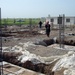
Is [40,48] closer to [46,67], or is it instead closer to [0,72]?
[46,67]

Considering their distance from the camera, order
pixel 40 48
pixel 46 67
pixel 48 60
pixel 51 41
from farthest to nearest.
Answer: pixel 51 41
pixel 40 48
pixel 48 60
pixel 46 67

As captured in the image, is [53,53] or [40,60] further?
[53,53]

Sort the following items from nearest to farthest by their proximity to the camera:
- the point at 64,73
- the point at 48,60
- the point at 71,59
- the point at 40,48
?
the point at 64,73 → the point at 71,59 → the point at 48,60 → the point at 40,48

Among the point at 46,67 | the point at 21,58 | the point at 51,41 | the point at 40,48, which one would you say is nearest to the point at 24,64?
the point at 21,58

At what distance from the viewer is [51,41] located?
61.3 feet

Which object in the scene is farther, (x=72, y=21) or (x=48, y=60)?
(x=72, y=21)

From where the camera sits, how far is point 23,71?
30.0 feet

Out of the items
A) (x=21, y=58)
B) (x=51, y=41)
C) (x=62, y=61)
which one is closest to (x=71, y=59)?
(x=62, y=61)

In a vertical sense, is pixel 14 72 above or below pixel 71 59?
below

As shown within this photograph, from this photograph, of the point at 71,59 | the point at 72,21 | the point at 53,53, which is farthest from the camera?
the point at 72,21

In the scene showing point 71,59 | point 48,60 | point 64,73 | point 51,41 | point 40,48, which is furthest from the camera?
point 51,41

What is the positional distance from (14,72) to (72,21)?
4563cm

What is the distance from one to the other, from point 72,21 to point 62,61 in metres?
45.1

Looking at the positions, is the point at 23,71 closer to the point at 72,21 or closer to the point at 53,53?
the point at 53,53
